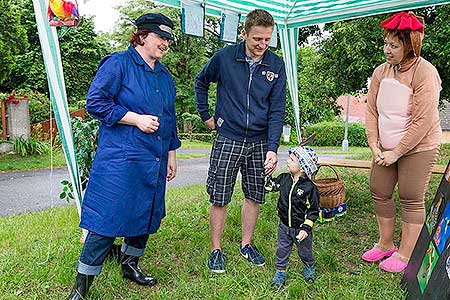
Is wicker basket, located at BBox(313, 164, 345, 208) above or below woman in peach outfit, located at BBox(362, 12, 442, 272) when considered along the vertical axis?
below

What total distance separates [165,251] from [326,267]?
1209 mm

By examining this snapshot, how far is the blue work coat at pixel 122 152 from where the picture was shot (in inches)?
100.0

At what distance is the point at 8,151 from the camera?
11039 mm

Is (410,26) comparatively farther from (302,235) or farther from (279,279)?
(279,279)

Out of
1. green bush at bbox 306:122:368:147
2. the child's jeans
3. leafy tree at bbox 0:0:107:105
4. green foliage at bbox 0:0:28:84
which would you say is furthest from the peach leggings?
green bush at bbox 306:122:368:147

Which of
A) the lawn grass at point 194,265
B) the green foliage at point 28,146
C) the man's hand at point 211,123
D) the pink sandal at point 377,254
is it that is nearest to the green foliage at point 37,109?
the green foliage at point 28,146

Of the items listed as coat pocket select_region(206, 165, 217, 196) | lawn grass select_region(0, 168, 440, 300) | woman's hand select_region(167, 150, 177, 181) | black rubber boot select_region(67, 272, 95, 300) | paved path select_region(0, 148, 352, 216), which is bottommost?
paved path select_region(0, 148, 352, 216)

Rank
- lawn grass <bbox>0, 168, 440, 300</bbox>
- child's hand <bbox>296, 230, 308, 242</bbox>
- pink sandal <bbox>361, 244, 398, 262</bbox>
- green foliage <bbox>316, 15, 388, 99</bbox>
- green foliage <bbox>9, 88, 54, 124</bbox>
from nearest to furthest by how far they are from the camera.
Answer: child's hand <bbox>296, 230, 308, 242</bbox>
lawn grass <bbox>0, 168, 440, 300</bbox>
pink sandal <bbox>361, 244, 398, 262</bbox>
green foliage <bbox>316, 15, 388, 99</bbox>
green foliage <bbox>9, 88, 54, 124</bbox>

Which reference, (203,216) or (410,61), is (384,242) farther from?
(203,216)

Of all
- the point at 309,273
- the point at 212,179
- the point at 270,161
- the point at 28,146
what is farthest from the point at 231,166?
the point at 28,146

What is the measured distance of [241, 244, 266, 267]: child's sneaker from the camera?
133 inches

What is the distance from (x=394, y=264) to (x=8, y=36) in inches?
408

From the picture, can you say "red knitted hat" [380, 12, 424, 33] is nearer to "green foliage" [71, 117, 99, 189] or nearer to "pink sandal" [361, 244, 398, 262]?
"pink sandal" [361, 244, 398, 262]

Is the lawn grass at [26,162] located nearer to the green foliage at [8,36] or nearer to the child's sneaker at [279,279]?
the green foliage at [8,36]
